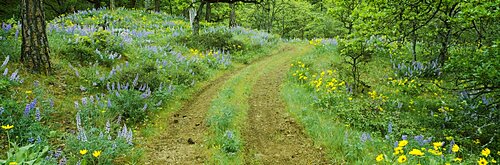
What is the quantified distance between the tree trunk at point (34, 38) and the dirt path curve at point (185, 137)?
3237 mm

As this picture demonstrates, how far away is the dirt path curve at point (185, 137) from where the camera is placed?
5.66 meters

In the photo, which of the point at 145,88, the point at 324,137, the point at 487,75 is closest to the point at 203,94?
the point at 145,88

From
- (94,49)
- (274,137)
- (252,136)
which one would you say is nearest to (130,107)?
(252,136)

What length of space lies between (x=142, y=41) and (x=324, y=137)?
33.1 feet

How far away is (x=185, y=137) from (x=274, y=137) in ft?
5.83

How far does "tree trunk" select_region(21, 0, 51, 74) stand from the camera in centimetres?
730

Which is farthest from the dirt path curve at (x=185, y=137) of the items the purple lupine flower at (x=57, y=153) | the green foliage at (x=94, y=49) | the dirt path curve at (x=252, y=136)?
the green foliage at (x=94, y=49)

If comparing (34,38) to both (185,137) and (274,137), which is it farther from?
(274,137)

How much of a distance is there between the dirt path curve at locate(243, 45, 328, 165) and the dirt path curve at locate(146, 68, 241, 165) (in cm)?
91

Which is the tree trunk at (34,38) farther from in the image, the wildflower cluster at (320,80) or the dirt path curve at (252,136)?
the wildflower cluster at (320,80)

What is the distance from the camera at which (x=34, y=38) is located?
7398mm

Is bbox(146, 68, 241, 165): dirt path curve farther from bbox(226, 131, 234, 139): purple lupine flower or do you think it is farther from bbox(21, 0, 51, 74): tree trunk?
bbox(21, 0, 51, 74): tree trunk

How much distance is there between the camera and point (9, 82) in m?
6.38

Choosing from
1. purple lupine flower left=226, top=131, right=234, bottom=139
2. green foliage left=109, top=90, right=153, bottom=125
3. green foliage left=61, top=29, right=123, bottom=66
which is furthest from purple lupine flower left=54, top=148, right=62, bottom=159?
green foliage left=61, top=29, right=123, bottom=66
